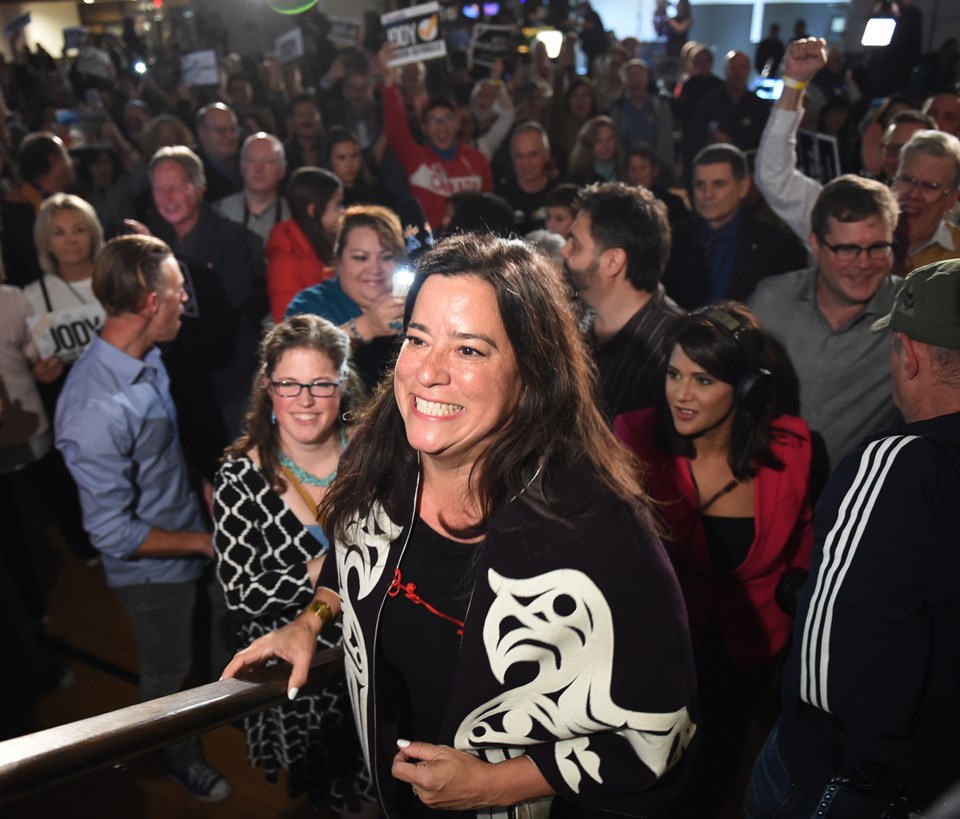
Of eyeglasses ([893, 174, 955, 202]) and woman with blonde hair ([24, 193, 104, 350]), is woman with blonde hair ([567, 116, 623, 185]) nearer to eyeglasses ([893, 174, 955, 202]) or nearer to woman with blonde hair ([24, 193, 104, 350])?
eyeglasses ([893, 174, 955, 202])

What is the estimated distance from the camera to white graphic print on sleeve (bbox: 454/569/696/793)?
1193mm

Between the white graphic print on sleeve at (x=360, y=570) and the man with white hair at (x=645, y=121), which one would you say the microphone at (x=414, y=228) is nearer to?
the white graphic print on sleeve at (x=360, y=570)

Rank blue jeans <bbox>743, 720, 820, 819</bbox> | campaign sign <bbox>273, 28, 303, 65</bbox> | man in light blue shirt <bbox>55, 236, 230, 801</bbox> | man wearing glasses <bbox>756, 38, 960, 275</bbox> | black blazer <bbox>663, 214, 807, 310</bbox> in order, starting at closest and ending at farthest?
blue jeans <bbox>743, 720, 820, 819</bbox>, man in light blue shirt <bbox>55, 236, 230, 801</bbox>, man wearing glasses <bbox>756, 38, 960, 275</bbox>, black blazer <bbox>663, 214, 807, 310</bbox>, campaign sign <bbox>273, 28, 303, 65</bbox>

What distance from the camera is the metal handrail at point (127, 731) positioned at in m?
1.06

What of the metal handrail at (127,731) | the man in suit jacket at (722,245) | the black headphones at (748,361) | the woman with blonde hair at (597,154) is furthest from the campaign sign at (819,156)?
the metal handrail at (127,731)

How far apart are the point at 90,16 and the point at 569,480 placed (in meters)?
23.5

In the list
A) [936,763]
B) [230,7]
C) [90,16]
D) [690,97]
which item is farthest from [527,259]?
[90,16]

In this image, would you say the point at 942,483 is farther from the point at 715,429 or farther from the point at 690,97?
the point at 690,97

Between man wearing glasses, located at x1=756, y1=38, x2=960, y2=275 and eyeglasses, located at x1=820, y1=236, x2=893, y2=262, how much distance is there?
55 centimetres

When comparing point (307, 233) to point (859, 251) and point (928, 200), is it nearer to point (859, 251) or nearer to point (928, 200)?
point (859, 251)

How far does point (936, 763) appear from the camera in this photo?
138 cm

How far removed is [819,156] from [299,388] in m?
3.45

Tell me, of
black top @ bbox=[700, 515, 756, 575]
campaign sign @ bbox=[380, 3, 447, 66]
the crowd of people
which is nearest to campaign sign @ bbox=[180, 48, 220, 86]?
campaign sign @ bbox=[380, 3, 447, 66]

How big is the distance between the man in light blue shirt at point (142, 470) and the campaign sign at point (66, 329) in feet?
2.82
